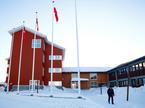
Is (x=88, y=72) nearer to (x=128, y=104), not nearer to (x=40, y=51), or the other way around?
(x=40, y=51)

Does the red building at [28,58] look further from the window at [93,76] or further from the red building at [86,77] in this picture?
the window at [93,76]

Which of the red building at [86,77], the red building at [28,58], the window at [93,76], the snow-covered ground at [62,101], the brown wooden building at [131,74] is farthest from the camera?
the window at [93,76]

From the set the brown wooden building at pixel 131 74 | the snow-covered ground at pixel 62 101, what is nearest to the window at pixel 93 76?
the brown wooden building at pixel 131 74

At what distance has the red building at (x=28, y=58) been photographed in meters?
36.9

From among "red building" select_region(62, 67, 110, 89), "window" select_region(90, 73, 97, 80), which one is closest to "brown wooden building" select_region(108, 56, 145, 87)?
"red building" select_region(62, 67, 110, 89)

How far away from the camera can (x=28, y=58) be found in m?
38.2

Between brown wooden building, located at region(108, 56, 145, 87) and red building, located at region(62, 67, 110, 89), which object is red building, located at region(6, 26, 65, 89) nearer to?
red building, located at region(62, 67, 110, 89)

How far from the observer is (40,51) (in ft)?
128

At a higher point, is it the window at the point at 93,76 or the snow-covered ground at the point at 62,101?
the window at the point at 93,76

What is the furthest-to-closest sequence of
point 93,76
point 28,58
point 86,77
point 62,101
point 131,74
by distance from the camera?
point 93,76
point 86,77
point 28,58
point 131,74
point 62,101

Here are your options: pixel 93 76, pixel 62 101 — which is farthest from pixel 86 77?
pixel 62 101

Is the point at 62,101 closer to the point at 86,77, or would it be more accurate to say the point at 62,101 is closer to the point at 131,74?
the point at 131,74

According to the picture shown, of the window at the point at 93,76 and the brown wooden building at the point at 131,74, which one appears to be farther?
the window at the point at 93,76

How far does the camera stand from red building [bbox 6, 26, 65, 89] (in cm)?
3686
